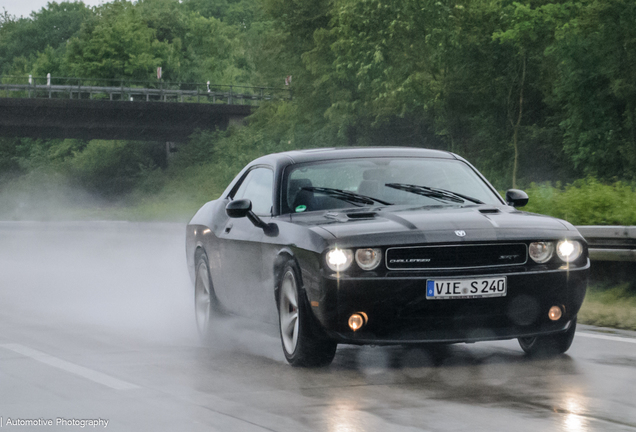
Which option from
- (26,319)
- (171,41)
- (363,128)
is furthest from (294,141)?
(26,319)

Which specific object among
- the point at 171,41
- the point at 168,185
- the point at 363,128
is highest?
the point at 171,41

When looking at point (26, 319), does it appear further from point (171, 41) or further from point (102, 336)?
point (171, 41)

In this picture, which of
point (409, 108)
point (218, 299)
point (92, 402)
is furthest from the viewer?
point (409, 108)

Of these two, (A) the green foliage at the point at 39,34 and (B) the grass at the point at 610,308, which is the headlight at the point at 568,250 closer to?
(B) the grass at the point at 610,308

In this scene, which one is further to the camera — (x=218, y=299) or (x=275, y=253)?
(x=218, y=299)

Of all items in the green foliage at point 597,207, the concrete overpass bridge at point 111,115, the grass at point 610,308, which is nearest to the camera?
the grass at point 610,308

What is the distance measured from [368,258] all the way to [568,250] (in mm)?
1335

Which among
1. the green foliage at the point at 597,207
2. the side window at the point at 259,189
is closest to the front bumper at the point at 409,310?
the side window at the point at 259,189

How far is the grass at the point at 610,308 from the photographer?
972 centimetres

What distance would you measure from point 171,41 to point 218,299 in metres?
97.4

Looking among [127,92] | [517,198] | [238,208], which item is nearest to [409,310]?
[238,208]

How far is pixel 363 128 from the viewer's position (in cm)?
5753

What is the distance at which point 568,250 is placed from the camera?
7.37m

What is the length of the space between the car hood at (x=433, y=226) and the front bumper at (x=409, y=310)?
0.73 ft
